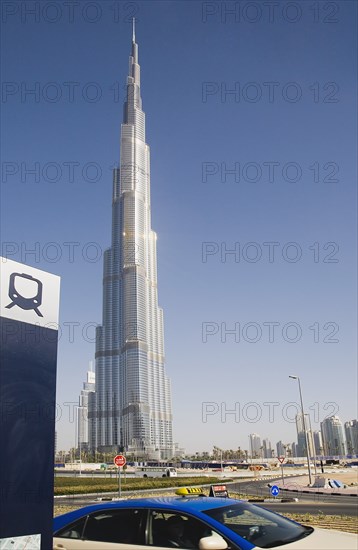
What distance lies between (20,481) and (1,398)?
0.81 meters

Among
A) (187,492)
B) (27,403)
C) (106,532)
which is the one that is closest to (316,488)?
(187,492)

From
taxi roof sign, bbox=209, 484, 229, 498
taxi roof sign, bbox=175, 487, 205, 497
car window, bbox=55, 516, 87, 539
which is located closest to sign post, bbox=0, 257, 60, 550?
car window, bbox=55, 516, 87, 539

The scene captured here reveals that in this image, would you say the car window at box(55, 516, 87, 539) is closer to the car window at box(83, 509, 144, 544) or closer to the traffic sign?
the car window at box(83, 509, 144, 544)

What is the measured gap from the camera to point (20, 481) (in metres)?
4.51

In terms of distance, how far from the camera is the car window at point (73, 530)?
18.3 feet

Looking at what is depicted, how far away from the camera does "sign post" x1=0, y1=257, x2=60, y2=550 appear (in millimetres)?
4441

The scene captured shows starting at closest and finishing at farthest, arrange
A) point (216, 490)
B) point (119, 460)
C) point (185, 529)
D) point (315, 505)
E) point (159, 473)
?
point (185, 529) < point (216, 490) < point (119, 460) < point (315, 505) < point (159, 473)

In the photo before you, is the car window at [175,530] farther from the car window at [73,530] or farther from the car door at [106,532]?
the car window at [73,530]

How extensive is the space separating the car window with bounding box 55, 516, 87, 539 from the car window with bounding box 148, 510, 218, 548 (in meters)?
0.95

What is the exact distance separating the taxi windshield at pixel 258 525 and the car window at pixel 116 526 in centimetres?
78

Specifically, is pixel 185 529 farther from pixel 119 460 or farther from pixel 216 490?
pixel 119 460

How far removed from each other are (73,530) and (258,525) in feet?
7.14

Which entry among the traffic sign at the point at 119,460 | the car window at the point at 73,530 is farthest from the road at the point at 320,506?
the car window at the point at 73,530

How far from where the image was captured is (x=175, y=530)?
16.7 ft
